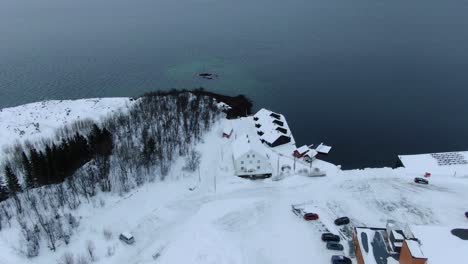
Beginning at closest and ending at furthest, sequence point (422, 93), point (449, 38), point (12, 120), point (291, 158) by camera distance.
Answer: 1. point (291, 158)
2. point (12, 120)
3. point (422, 93)
4. point (449, 38)

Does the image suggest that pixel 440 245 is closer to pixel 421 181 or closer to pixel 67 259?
pixel 421 181

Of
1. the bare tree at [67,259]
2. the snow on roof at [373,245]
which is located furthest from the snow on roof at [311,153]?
the bare tree at [67,259]

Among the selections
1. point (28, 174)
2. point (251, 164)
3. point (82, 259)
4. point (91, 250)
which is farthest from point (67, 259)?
point (251, 164)

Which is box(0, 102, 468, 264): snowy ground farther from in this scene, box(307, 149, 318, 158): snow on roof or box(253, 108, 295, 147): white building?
box(253, 108, 295, 147): white building

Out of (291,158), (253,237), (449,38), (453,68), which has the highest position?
(449,38)

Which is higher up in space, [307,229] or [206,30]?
[206,30]

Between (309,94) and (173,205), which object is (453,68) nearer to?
(309,94)

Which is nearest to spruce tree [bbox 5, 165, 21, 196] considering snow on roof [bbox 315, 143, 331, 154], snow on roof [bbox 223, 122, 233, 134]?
snow on roof [bbox 223, 122, 233, 134]

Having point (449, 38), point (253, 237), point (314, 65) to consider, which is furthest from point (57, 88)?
point (449, 38)
